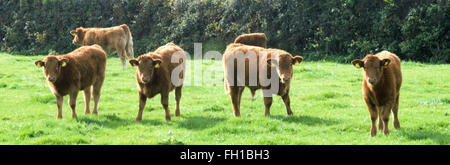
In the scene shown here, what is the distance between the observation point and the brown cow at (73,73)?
9.77 m

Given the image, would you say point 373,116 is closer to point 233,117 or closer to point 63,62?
point 233,117

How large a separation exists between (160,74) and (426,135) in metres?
4.79

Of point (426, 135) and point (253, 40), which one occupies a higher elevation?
point (253, 40)

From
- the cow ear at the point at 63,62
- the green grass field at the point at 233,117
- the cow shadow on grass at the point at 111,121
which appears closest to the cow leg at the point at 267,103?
the green grass field at the point at 233,117

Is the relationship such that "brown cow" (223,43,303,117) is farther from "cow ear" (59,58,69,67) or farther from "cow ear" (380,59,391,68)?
"cow ear" (59,58,69,67)

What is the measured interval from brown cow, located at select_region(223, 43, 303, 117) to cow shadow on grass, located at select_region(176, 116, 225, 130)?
0.53m

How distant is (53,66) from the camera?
9.68 metres

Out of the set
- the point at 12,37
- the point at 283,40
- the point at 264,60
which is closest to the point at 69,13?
the point at 12,37

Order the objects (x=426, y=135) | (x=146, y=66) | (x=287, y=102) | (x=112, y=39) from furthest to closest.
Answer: (x=112, y=39), (x=287, y=102), (x=146, y=66), (x=426, y=135)

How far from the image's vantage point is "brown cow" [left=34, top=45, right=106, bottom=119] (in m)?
9.77

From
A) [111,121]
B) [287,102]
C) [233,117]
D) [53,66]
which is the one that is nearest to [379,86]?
[287,102]

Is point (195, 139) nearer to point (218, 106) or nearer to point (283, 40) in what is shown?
point (218, 106)

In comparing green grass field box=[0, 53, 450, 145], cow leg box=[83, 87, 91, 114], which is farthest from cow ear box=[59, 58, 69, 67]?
cow leg box=[83, 87, 91, 114]
